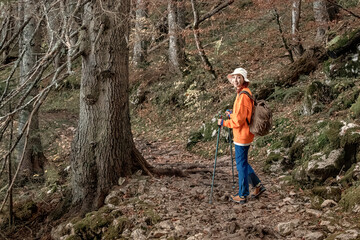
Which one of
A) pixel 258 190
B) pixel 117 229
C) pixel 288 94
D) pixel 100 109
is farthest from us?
pixel 288 94

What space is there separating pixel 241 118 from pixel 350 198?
6.05ft

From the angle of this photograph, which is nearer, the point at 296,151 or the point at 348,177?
the point at 348,177

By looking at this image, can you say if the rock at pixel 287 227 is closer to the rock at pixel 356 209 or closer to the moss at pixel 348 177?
the rock at pixel 356 209

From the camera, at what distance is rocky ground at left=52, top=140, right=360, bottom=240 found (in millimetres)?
4195

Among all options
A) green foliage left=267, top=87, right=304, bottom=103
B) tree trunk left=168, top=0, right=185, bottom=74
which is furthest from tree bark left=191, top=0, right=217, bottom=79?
green foliage left=267, top=87, right=304, bottom=103

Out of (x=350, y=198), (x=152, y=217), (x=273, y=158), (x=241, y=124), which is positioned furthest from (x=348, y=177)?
(x=152, y=217)

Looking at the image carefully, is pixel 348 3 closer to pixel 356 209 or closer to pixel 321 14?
pixel 321 14

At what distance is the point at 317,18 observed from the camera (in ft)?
36.8

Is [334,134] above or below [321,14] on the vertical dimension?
below

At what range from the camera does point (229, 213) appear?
201 inches

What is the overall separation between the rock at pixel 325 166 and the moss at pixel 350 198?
2.64 ft

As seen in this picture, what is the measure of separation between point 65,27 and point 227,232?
3.45m

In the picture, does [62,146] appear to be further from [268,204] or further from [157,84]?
[268,204]

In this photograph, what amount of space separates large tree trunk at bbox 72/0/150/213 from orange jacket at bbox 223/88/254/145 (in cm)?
203
